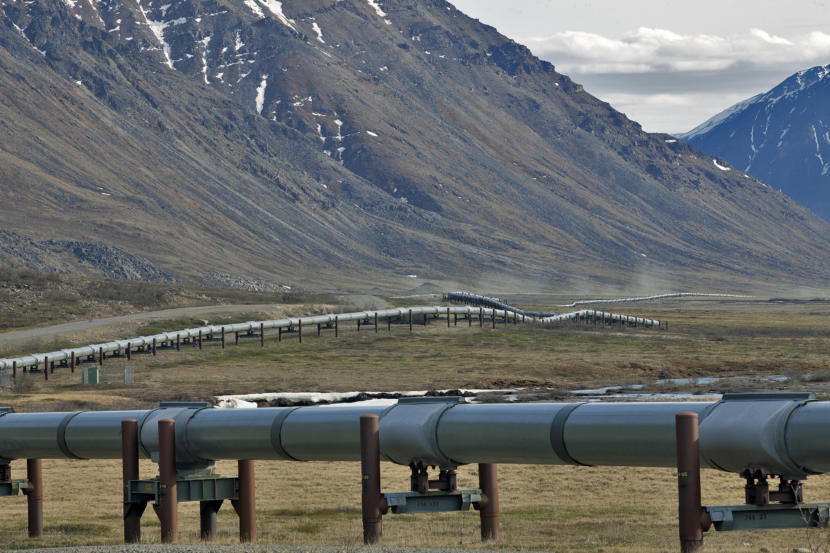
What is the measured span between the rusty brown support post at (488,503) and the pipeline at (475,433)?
41.4 inches

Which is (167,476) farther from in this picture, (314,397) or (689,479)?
(314,397)

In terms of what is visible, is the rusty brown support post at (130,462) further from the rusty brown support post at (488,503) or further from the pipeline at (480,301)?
the pipeline at (480,301)

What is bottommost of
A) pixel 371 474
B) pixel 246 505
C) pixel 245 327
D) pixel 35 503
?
pixel 35 503

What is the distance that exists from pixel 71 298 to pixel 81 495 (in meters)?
99.4

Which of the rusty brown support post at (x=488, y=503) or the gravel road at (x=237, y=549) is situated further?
the rusty brown support post at (x=488, y=503)

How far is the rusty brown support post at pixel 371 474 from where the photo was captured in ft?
68.3

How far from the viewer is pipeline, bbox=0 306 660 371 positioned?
81162 millimetres

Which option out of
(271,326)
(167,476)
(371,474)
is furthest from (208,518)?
Answer: (271,326)

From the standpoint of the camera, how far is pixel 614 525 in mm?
27297

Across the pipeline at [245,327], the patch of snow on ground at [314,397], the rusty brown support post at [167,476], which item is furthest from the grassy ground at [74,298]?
the rusty brown support post at [167,476]

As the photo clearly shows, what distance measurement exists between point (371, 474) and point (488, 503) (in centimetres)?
281

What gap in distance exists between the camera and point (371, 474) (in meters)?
20.8

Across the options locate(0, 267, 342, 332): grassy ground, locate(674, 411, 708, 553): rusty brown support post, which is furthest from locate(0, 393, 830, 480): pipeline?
locate(0, 267, 342, 332): grassy ground

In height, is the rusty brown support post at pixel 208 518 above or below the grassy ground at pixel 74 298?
below
